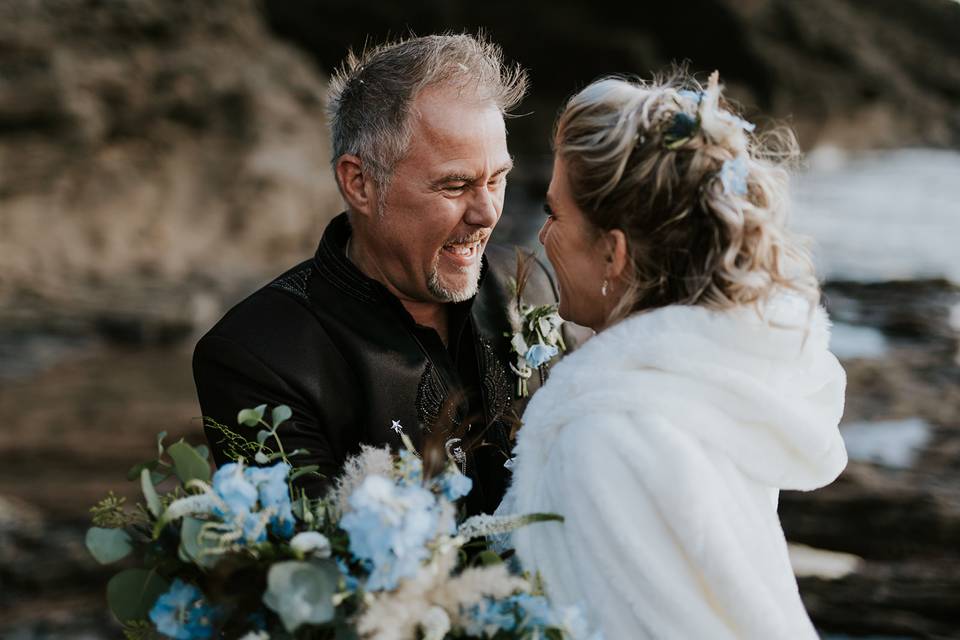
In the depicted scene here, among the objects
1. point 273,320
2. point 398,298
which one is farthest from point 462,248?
point 273,320

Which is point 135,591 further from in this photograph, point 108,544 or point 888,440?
point 888,440

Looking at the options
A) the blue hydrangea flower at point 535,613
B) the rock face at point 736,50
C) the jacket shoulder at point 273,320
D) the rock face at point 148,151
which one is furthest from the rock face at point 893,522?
the rock face at point 736,50

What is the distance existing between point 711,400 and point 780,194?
1.42ft

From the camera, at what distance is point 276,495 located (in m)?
1.52

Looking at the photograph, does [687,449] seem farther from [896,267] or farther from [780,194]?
[896,267]

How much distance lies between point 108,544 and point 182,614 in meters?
0.17

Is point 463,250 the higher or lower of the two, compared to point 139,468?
higher

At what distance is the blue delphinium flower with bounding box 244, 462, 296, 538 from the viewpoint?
152cm

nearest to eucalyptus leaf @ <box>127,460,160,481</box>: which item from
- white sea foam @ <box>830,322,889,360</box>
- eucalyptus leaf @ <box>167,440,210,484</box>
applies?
eucalyptus leaf @ <box>167,440,210,484</box>

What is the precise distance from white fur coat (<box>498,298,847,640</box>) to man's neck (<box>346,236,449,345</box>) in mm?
1030

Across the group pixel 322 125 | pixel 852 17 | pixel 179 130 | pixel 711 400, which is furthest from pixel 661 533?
pixel 852 17

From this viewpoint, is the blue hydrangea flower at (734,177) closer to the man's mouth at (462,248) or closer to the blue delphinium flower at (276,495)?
the blue delphinium flower at (276,495)

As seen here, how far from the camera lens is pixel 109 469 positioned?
5.81m

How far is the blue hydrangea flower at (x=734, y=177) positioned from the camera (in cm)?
178
